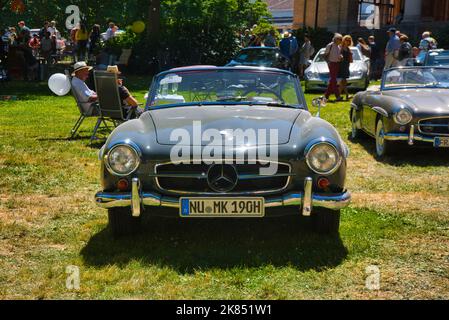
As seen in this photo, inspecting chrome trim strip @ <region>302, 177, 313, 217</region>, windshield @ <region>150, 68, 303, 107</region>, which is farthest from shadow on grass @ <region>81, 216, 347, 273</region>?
windshield @ <region>150, 68, 303, 107</region>

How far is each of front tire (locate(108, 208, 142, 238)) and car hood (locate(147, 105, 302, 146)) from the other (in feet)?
2.17

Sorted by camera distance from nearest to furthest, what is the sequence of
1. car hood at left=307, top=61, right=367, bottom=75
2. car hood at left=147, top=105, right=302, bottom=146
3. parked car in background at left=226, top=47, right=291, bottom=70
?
car hood at left=147, top=105, right=302, bottom=146 → car hood at left=307, top=61, right=367, bottom=75 → parked car in background at left=226, top=47, right=291, bottom=70

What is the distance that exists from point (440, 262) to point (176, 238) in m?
2.02

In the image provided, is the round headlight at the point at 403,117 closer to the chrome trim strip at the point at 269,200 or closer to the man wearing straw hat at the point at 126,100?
the man wearing straw hat at the point at 126,100

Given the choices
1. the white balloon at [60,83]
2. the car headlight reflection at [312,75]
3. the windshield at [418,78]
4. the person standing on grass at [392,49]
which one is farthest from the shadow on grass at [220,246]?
the person standing on grass at [392,49]

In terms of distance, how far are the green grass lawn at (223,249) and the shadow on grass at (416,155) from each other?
2.37 ft

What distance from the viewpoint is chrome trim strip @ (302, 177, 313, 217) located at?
4859mm

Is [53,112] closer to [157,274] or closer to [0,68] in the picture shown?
[0,68]

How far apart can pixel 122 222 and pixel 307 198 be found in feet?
4.81

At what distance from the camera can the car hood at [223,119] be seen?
513cm

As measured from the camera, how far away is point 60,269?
4625 mm

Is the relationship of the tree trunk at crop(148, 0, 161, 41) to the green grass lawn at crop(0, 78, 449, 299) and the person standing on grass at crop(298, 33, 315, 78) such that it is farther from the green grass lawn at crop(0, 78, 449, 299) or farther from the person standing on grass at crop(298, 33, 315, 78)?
the green grass lawn at crop(0, 78, 449, 299)
